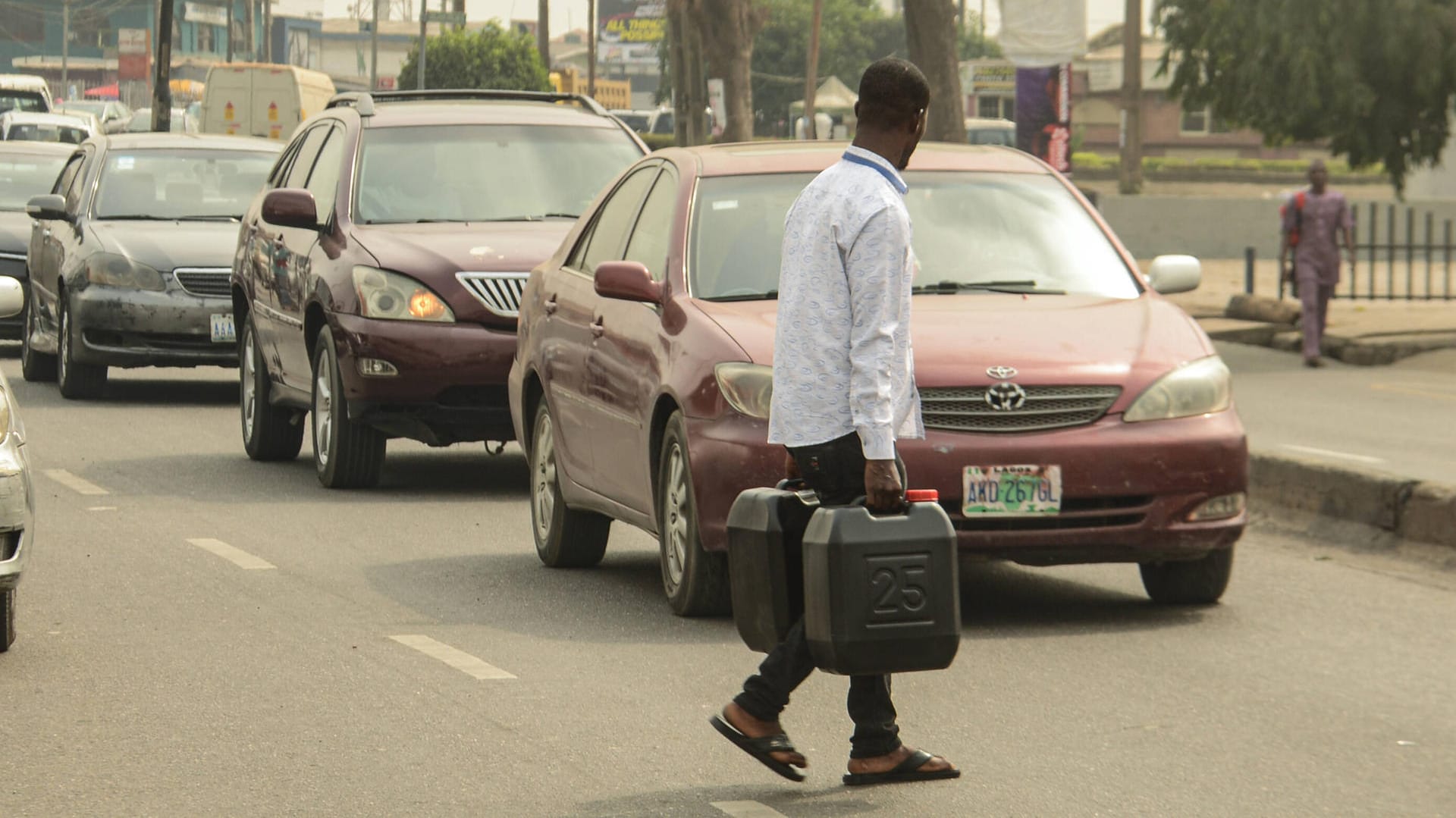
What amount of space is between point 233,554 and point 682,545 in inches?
96.9

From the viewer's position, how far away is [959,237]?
9.30m

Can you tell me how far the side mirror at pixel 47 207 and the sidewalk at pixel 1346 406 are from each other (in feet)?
27.0

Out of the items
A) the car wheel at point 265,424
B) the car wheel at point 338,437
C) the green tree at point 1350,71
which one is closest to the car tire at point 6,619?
the car wheel at point 338,437

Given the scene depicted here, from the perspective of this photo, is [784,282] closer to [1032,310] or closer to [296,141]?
[1032,310]

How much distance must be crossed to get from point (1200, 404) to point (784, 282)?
9.79 feet

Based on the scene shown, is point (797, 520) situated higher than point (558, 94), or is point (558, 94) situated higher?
point (558, 94)

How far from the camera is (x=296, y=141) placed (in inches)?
563

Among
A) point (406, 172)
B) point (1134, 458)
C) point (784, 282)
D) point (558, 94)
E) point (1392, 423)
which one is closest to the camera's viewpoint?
point (784, 282)

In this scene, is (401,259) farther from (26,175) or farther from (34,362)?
(26,175)

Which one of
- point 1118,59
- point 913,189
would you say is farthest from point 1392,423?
point 1118,59

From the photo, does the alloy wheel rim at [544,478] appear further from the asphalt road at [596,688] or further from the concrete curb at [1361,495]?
the concrete curb at [1361,495]

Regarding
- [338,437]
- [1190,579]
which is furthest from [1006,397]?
[338,437]

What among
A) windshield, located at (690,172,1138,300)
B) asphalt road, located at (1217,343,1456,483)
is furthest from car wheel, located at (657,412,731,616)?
asphalt road, located at (1217,343,1456,483)

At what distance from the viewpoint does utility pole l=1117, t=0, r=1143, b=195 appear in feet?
171
